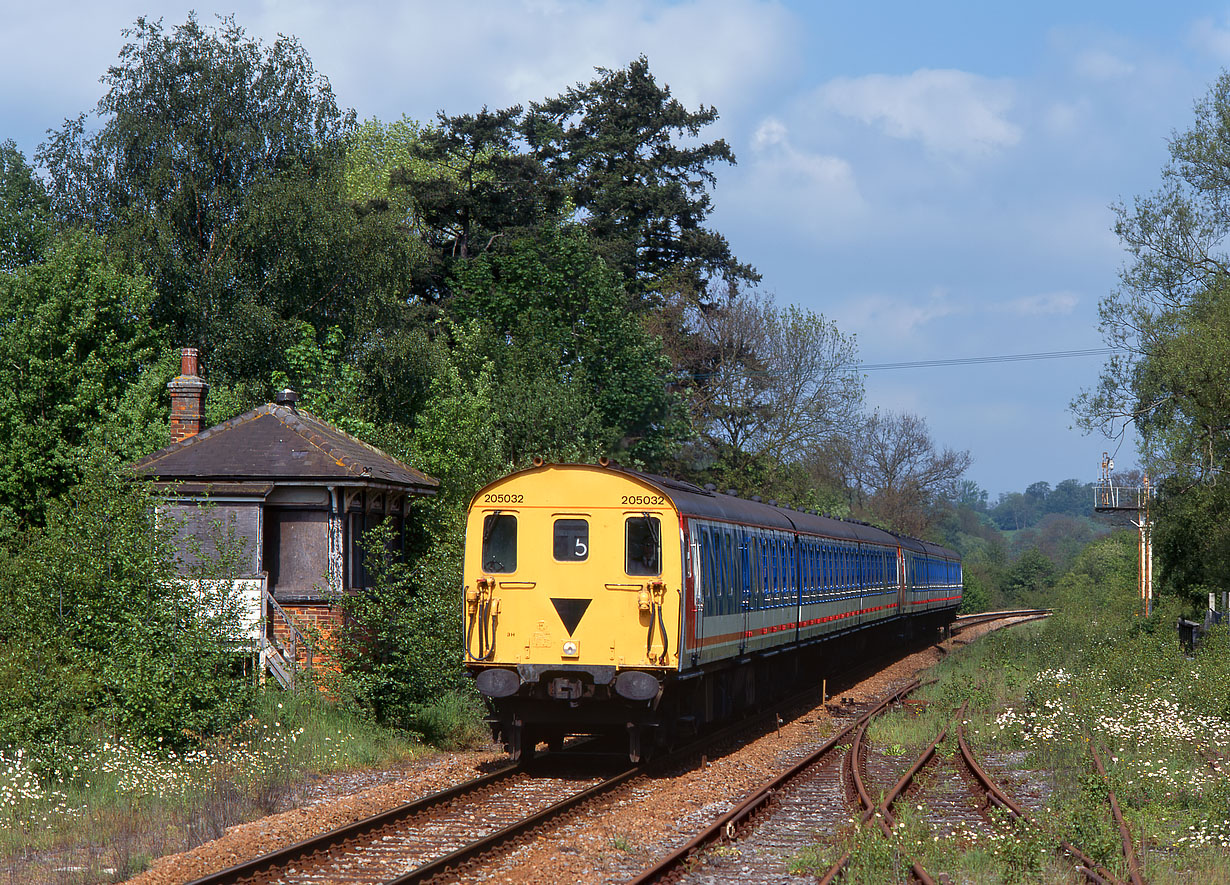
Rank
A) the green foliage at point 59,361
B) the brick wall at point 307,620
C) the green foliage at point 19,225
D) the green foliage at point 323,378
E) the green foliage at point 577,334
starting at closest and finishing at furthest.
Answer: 1. the brick wall at point 307,620
2. the green foliage at point 323,378
3. the green foliage at point 59,361
4. the green foliage at point 577,334
5. the green foliage at point 19,225

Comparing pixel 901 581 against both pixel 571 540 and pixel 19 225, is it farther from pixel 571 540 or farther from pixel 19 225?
pixel 19 225

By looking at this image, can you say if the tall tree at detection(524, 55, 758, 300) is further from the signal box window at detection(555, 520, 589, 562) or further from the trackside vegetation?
the signal box window at detection(555, 520, 589, 562)

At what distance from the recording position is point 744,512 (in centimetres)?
1752

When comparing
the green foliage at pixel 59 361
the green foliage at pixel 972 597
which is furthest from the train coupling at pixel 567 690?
the green foliage at pixel 972 597

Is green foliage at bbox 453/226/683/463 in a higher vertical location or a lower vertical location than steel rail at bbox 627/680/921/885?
higher

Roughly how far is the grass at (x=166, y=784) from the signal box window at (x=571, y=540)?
3351 millimetres

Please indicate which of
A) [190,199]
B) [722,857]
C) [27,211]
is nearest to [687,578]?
[722,857]

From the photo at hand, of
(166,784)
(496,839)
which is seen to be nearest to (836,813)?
(496,839)

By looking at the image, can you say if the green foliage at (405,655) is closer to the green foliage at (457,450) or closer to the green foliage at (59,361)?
the green foliage at (457,450)

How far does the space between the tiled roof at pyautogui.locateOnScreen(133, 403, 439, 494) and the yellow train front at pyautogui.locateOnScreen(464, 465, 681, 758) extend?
5.32 metres

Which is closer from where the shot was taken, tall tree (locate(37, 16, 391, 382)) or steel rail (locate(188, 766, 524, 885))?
steel rail (locate(188, 766, 524, 885))

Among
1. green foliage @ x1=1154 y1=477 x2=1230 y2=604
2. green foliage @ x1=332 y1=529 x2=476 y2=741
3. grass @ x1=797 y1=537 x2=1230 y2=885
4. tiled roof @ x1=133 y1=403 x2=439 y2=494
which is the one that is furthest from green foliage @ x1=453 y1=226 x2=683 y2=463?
green foliage @ x1=332 y1=529 x2=476 y2=741

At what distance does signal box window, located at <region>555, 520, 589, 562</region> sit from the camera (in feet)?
44.3

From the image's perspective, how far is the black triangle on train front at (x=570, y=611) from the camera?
13.3m
